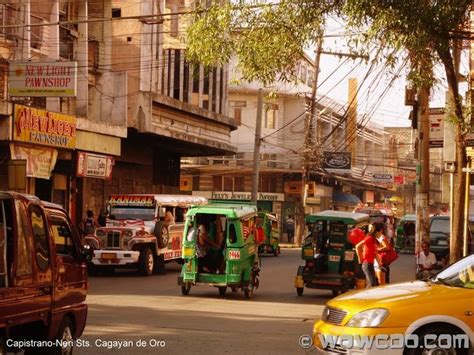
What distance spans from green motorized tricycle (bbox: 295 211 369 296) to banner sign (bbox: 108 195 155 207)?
707cm

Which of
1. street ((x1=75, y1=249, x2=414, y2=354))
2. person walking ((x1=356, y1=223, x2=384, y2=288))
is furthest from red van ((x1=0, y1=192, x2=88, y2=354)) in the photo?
person walking ((x1=356, y1=223, x2=384, y2=288))

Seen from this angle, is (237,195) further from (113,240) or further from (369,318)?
(369,318)

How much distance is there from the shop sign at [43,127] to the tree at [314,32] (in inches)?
487

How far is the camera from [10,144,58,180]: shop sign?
1065 inches

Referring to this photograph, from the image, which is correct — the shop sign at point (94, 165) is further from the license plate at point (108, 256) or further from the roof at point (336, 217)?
the roof at point (336, 217)

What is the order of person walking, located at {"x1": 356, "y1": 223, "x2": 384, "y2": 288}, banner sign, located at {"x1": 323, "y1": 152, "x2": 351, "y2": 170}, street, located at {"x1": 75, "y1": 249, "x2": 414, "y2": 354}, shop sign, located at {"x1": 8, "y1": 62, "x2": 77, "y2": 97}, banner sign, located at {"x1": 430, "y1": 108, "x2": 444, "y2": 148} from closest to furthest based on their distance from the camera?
street, located at {"x1": 75, "y1": 249, "x2": 414, "y2": 354}, person walking, located at {"x1": 356, "y1": 223, "x2": 384, "y2": 288}, banner sign, located at {"x1": 430, "y1": 108, "x2": 444, "y2": 148}, shop sign, located at {"x1": 8, "y1": 62, "x2": 77, "y2": 97}, banner sign, located at {"x1": 323, "y1": 152, "x2": 351, "y2": 170}

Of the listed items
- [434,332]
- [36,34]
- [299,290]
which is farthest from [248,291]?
[36,34]

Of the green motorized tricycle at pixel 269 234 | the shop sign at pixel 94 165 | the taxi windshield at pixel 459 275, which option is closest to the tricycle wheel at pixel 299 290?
the taxi windshield at pixel 459 275

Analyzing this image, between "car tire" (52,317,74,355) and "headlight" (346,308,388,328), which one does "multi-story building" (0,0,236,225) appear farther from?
"headlight" (346,308,388,328)

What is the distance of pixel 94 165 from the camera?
3198cm

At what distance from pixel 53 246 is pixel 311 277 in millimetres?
11179

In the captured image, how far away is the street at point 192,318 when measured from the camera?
1162 centimetres

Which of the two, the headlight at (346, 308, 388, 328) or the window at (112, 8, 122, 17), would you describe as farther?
the window at (112, 8, 122, 17)

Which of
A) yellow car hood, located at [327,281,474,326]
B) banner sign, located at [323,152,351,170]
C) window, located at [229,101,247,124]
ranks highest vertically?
window, located at [229,101,247,124]
